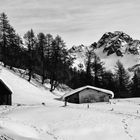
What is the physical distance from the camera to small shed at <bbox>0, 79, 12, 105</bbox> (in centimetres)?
4659

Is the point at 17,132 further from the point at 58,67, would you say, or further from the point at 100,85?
the point at 100,85

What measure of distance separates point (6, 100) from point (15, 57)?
2455cm

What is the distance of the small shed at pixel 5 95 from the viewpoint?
46594 mm

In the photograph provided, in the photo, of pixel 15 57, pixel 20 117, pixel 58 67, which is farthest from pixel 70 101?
pixel 20 117

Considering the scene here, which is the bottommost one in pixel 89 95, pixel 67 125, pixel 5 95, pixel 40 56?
pixel 67 125

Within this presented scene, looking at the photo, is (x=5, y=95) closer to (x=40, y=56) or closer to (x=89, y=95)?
(x=89, y=95)

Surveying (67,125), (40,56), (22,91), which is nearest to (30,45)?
(40,56)

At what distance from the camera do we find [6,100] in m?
46.6

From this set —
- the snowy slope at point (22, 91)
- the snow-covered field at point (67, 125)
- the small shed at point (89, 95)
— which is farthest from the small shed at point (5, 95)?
the small shed at point (89, 95)

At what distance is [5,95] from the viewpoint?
154ft

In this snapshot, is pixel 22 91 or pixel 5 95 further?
pixel 22 91

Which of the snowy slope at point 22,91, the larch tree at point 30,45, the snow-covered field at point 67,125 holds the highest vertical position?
the larch tree at point 30,45

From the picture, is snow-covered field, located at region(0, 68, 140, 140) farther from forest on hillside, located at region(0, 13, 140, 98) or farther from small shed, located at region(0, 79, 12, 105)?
forest on hillside, located at region(0, 13, 140, 98)

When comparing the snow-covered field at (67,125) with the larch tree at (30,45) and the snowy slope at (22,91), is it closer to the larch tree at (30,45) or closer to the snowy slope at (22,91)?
the snowy slope at (22,91)
